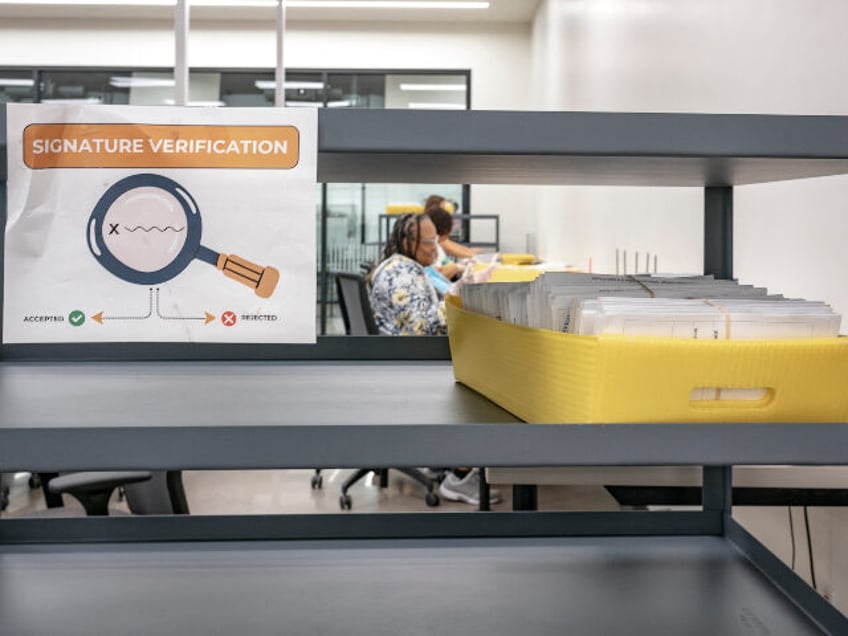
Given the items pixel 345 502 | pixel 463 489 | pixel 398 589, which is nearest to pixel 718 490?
pixel 398 589

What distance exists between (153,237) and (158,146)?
0.25ft

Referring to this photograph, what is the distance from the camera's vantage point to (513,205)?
878 centimetres

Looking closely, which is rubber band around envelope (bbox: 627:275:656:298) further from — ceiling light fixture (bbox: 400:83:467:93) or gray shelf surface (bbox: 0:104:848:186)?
ceiling light fixture (bbox: 400:83:467:93)

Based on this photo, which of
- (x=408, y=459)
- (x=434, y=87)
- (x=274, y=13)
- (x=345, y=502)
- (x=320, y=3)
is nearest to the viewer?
(x=408, y=459)

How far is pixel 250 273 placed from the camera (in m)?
0.78

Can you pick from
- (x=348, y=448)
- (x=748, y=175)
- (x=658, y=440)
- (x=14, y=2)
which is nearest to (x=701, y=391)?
(x=658, y=440)

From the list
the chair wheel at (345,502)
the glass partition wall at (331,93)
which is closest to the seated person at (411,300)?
the chair wheel at (345,502)

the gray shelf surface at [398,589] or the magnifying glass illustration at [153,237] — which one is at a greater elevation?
the magnifying glass illustration at [153,237]

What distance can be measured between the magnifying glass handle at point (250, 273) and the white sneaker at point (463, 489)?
3486mm

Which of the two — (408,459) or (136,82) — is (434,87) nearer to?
(136,82)

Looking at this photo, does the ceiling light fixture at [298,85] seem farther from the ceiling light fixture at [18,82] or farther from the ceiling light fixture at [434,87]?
the ceiling light fixture at [18,82]

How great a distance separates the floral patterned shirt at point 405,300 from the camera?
416 centimetres

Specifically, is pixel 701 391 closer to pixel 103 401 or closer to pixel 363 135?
pixel 363 135

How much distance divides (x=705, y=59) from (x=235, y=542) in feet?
7.49
